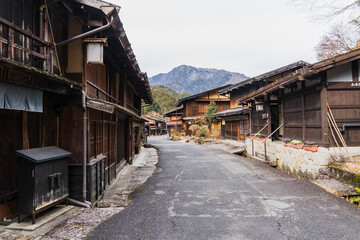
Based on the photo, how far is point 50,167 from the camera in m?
5.06

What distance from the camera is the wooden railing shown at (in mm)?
4441

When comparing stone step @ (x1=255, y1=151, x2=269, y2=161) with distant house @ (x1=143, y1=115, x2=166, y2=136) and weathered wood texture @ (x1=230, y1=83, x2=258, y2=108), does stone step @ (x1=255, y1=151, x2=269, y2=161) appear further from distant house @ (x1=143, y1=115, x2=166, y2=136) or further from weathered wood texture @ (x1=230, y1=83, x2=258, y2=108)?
distant house @ (x1=143, y1=115, x2=166, y2=136)

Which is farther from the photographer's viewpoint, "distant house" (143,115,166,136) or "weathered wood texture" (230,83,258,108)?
"distant house" (143,115,166,136)

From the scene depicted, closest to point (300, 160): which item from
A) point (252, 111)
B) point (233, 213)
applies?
point (233, 213)

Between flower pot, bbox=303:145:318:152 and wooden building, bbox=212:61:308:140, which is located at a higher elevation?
wooden building, bbox=212:61:308:140

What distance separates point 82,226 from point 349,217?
6.20 meters

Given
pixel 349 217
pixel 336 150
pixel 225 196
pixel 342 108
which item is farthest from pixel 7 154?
pixel 342 108

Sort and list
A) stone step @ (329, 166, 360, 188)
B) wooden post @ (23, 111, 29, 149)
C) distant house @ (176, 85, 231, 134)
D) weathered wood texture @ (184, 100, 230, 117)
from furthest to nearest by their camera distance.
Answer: weathered wood texture @ (184, 100, 230, 117), distant house @ (176, 85, 231, 134), stone step @ (329, 166, 360, 188), wooden post @ (23, 111, 29, 149)

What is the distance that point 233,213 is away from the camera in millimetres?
5637

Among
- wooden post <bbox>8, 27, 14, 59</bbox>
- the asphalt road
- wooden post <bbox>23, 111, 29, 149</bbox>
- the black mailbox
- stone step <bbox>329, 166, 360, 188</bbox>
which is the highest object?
wooden post <bbox>8, 27, 14, 59</bbox>

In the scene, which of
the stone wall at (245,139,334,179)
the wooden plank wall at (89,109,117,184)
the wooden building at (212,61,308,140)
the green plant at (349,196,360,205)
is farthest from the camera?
the wooden building at (212,61,308,140)

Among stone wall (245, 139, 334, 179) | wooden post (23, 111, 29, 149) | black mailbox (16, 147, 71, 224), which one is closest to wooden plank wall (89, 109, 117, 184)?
black mailbox (16, 147, 71, 224)

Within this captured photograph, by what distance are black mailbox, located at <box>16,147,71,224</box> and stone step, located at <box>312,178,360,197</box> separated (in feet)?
26.0

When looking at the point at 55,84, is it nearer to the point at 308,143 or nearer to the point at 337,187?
the point at 337,187
